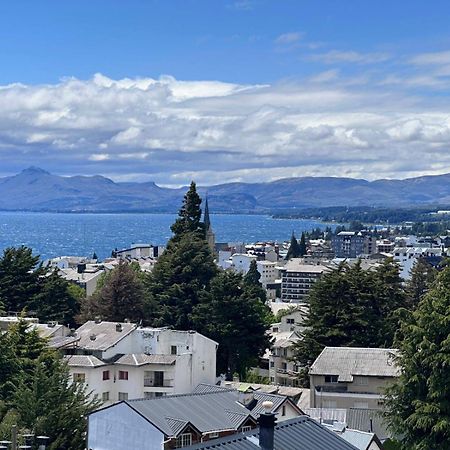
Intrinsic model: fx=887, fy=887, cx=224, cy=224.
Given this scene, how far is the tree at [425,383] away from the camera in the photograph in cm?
2403

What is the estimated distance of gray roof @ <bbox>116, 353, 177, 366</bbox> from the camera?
36.3 m

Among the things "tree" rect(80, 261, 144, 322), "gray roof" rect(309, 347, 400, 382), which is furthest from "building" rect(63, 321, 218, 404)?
"tree" rect(80, 261, 144, 322)

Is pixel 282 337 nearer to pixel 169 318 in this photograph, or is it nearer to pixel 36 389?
pixel 169 318

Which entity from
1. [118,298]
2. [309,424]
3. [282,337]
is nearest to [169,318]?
[118,298]

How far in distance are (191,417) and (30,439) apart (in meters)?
4.56

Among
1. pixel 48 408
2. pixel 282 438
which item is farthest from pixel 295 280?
pixel 282 438

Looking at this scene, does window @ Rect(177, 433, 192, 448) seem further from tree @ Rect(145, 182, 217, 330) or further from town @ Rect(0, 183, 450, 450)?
tree @ Rect(145, 182, 217, 330)

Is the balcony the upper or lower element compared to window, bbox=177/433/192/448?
lower

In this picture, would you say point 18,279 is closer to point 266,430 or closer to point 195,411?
point 195,411

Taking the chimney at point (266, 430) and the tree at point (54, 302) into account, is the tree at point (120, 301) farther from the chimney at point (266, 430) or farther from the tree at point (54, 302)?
the chimney at point (266, 430)

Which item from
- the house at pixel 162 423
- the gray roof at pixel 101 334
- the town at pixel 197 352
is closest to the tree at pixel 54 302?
the town at pixel 197 352

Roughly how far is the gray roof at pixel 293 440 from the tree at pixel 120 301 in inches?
1277

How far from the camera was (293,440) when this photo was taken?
13.6m

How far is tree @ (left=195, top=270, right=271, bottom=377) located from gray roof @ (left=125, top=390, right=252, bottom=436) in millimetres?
14822
